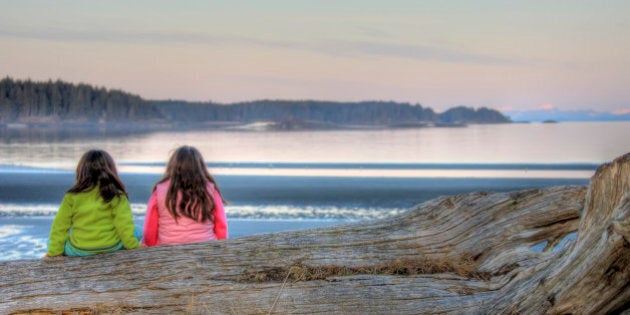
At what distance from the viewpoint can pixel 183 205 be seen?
5.61 metres

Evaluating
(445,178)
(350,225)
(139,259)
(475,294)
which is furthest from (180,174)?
(445,178)

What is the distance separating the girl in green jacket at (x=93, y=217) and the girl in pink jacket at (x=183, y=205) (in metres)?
0.66

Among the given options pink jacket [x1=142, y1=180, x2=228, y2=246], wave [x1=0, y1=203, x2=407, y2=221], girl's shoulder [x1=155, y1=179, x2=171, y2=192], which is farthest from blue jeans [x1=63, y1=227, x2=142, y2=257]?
wave [x1=0, y1=203, x2=407, y2=221]

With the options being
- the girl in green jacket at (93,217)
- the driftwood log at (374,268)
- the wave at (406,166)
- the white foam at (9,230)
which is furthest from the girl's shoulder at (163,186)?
the wave at (406,166)

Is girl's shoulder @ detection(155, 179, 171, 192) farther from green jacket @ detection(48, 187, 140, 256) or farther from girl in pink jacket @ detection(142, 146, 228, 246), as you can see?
green jacket @ detection(48, 187, 140, 256)

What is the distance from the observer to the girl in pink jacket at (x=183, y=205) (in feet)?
18.4

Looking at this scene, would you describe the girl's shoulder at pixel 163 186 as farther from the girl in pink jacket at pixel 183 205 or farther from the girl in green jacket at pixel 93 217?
the girl in green jacket at pixel 93 217

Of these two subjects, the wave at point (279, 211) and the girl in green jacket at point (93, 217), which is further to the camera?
the wave at point (279, 211)

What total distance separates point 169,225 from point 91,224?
0.92 meters

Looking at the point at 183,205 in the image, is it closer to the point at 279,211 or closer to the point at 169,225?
the point at 169,225

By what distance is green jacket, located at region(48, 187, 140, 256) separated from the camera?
15.8 ft

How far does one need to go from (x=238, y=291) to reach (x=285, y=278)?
1.10 feet

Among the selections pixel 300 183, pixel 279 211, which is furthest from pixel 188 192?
pixel 300 183

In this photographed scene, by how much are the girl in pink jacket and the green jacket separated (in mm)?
685
